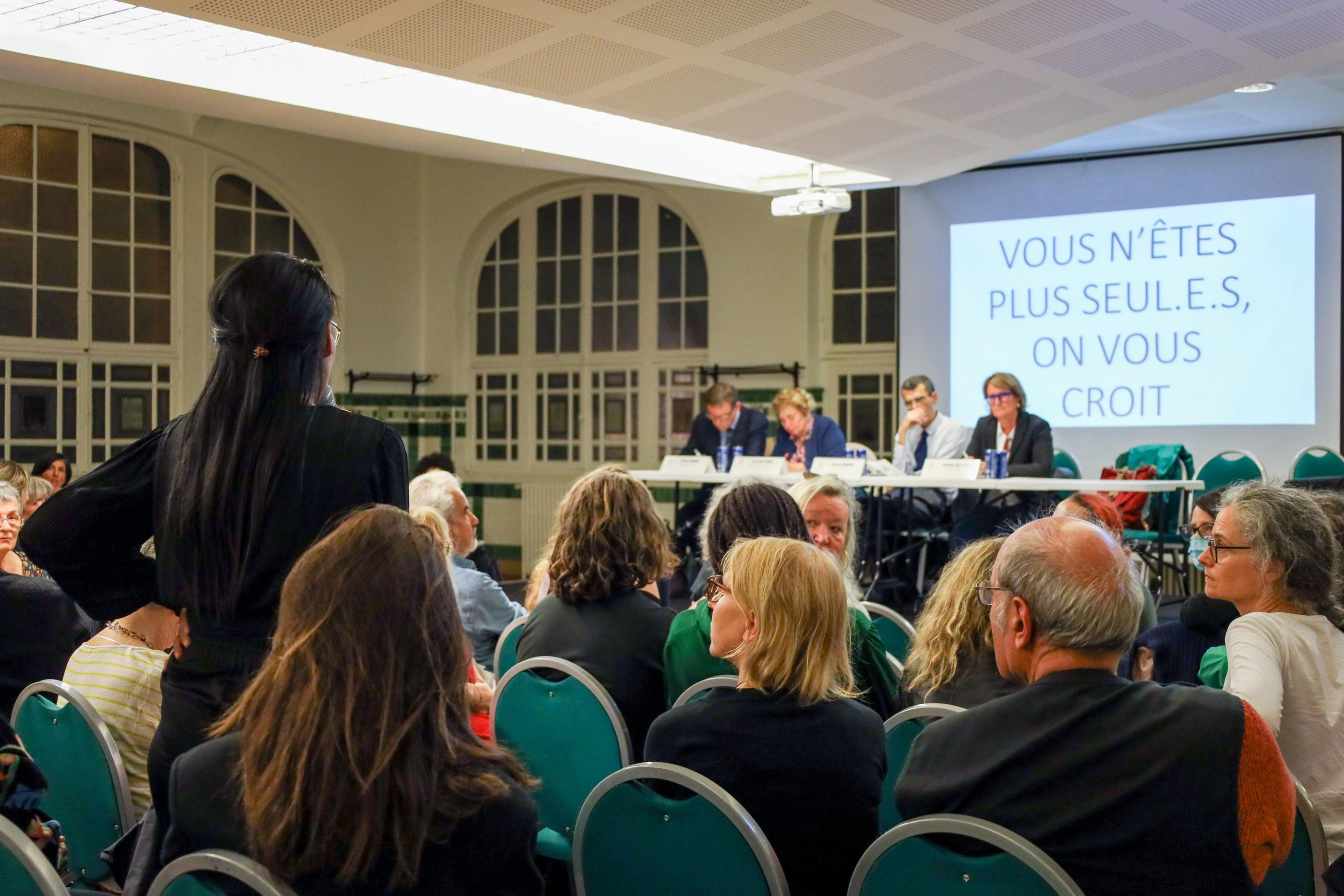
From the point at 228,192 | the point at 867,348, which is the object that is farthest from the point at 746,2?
the point at 228,192

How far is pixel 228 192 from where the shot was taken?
9.55 metres

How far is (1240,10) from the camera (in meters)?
4.61

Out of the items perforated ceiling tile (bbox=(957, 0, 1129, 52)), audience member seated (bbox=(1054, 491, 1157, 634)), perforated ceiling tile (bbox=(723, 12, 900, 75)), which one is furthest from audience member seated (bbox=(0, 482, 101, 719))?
perforated ceiling tile (bbox=(957, 0, 1129, 52))

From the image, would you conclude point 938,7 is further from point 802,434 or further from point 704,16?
point 802,434

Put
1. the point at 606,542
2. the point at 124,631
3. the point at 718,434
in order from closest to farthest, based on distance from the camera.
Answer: the point at 124,631 → the point at 606,542 → the point at 718,434

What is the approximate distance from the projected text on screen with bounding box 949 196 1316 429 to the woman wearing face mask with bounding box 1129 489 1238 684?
5277mm

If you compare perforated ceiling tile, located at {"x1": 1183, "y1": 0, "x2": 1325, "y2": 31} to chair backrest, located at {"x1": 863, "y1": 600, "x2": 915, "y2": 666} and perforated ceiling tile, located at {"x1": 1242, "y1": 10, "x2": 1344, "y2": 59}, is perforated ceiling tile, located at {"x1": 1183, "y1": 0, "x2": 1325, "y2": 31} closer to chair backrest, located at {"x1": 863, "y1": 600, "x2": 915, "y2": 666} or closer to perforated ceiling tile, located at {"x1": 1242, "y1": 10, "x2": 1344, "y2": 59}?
perforated ceiling tile, located at {"x1": 1242, "y1": 10, "x2": 1344, "y2": 59}

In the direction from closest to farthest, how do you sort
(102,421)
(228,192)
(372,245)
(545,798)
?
1. (545,798)
2. (102,421)
3. (228,192)
4. (372,245)

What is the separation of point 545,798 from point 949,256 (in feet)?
21.5

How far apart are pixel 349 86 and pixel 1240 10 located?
13.2ft

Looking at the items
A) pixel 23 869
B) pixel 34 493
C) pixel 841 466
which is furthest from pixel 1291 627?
pixel 841 466

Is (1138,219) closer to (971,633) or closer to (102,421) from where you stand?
(971,633)

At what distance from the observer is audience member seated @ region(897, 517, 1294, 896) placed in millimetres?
1386

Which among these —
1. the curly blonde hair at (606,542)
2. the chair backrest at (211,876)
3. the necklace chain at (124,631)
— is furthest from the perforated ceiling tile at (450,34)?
the chair backrest at (211,876)
